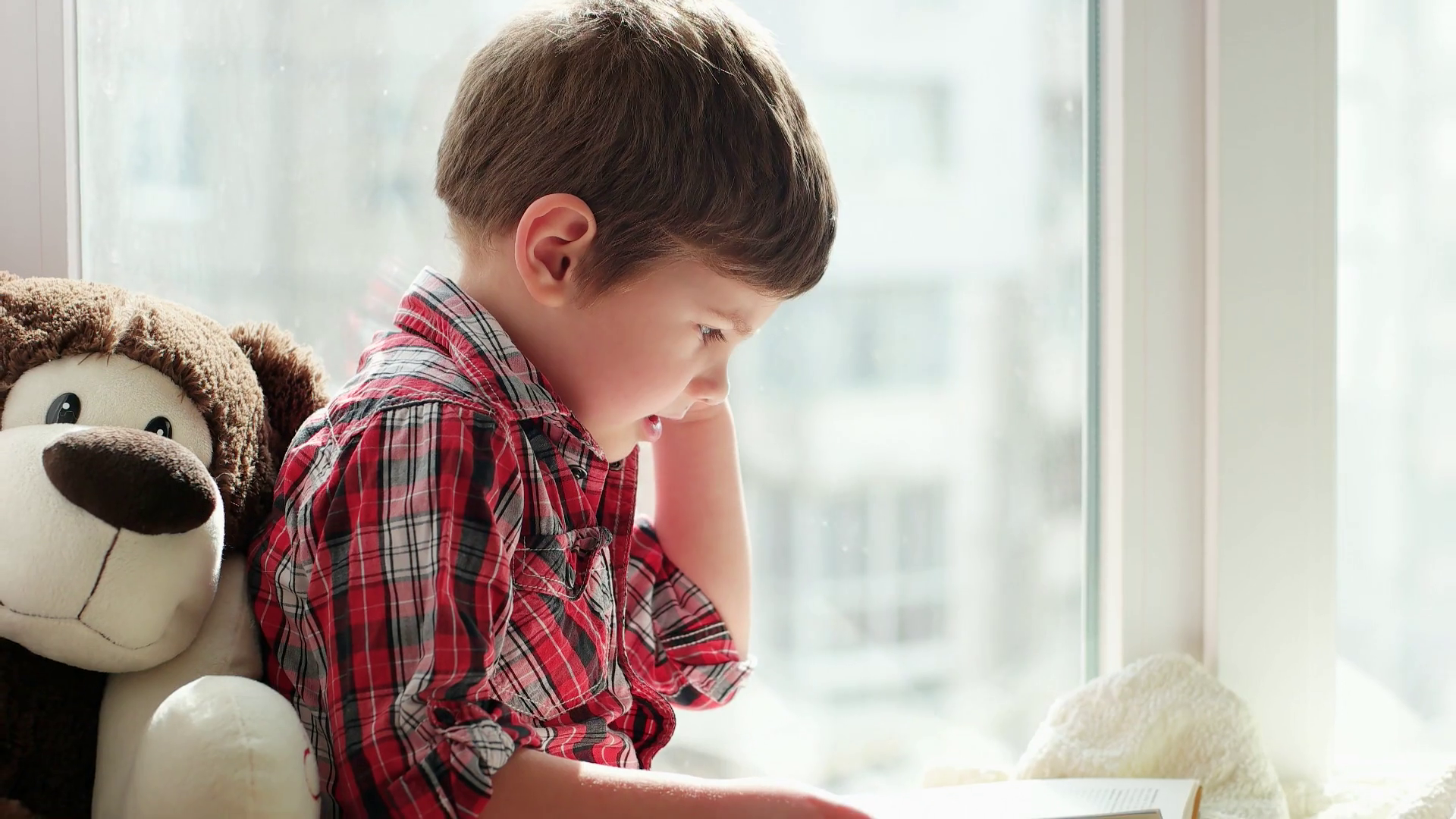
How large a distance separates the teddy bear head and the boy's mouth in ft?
0.89

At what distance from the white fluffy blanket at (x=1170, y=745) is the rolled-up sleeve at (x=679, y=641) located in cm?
26

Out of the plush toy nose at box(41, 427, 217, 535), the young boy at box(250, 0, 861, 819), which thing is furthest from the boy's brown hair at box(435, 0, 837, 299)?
the plush toy nose at box(41, 427, 217, 535)

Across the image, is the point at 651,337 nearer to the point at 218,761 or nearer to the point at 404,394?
the point at 404,394

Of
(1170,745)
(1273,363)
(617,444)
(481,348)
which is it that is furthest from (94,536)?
(1273,363)

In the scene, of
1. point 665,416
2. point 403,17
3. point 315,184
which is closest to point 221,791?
point 665,416

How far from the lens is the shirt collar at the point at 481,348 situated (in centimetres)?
69

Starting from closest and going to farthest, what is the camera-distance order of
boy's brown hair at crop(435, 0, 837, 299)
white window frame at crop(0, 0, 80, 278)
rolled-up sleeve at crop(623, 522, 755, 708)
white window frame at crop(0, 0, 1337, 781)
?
boy's brown hair at crop(435, 0, 837, 299) → white window frame at crop(0, 0, 80, 278) → rolled-up sleeve at crop(623, 522, 755, 708) → white window frame at crop(0, 0, 1337, 781)

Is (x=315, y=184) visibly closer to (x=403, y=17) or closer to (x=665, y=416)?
(x=403, y=17)

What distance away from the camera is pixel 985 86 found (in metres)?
1.03

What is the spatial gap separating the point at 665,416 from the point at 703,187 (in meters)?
0.20

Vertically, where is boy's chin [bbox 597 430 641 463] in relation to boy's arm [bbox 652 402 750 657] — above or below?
above

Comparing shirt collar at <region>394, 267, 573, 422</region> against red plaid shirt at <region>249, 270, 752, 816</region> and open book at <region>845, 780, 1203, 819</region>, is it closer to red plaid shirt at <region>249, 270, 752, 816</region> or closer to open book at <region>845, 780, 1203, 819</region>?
red plaid shirt at <region>249, 270, 752, 816</region>

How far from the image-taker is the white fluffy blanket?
3.12ft

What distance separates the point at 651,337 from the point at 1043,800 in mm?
504
